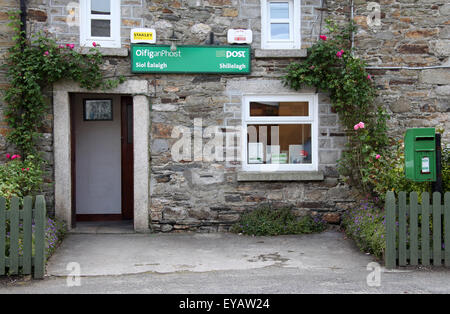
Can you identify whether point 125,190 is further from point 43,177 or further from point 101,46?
point 101,46

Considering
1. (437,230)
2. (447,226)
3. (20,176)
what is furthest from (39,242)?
(447,226)

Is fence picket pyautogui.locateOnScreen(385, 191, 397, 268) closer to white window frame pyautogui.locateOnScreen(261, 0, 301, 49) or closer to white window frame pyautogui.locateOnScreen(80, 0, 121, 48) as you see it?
white window frame pyautogui.locateOnScreen(261, 0, 301, 49)

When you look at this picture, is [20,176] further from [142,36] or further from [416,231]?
[416,231]

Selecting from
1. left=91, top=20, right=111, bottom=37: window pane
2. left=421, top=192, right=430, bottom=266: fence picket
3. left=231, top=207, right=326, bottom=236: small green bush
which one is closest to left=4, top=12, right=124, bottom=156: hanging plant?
left=91, top=20, right=111, bottom=37: window pane

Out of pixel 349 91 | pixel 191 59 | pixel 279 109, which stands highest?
pixel 191 59

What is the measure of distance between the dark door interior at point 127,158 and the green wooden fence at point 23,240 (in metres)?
3.90

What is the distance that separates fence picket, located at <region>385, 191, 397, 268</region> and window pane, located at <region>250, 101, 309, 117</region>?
300 cm

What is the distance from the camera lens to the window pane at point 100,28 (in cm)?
835

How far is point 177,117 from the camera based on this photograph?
8.32m

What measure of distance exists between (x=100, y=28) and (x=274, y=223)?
457 cm

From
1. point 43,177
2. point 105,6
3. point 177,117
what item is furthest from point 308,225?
point 105,6

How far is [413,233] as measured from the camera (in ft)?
19.6

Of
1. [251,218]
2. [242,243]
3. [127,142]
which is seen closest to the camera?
[242,243]

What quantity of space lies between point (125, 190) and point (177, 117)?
2.27 metres
